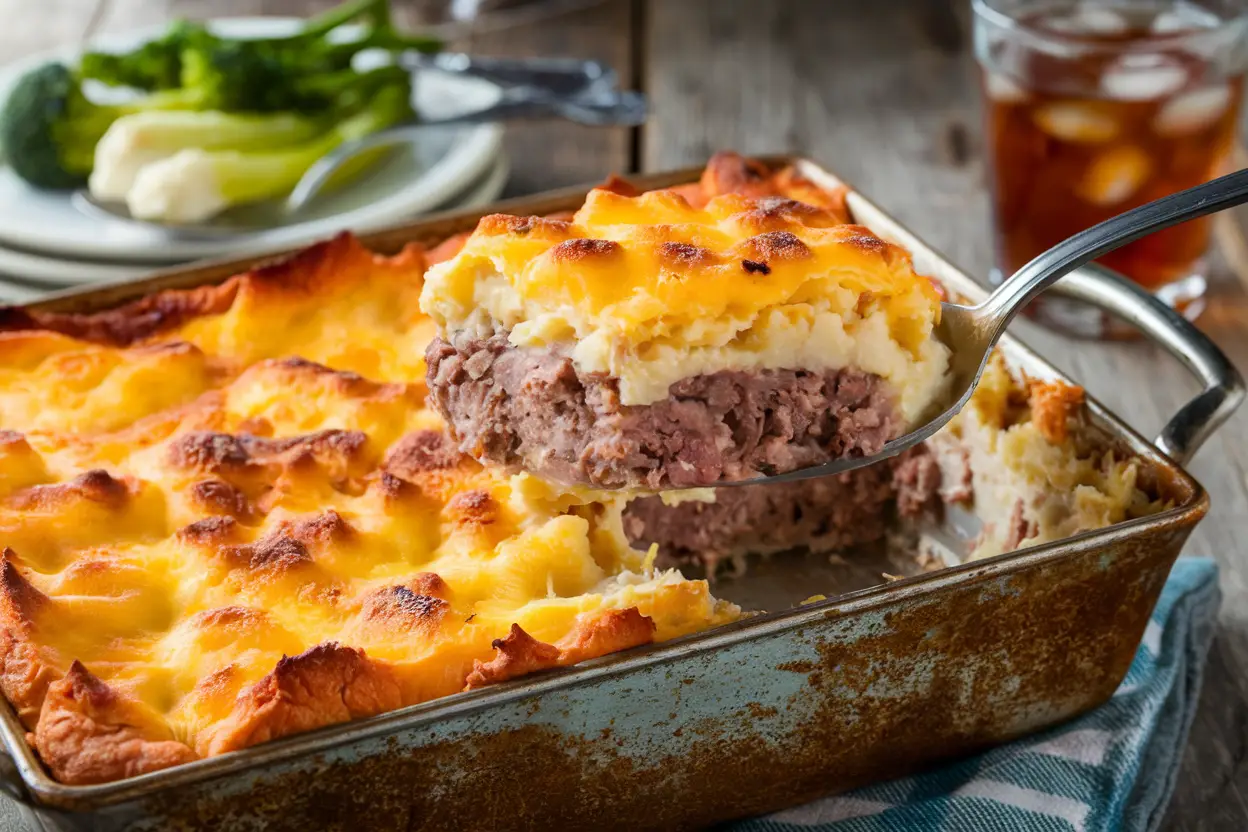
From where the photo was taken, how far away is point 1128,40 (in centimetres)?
382

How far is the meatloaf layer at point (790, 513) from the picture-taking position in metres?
3.12

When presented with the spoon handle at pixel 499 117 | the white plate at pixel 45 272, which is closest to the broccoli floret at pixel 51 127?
the white plate at pixel 45 272

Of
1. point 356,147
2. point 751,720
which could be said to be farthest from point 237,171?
point 751,720

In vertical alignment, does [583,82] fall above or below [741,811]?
above

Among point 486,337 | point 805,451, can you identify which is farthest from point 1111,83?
point 486,337

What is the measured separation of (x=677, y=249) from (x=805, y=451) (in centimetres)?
43

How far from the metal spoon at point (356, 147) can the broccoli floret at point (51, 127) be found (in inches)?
4.0

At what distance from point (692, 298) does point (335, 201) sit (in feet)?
7.76

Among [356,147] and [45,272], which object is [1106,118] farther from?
[45,272]

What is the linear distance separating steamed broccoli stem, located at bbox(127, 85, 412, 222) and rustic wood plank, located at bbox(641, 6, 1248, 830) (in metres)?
0.92

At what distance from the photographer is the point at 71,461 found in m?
2.80

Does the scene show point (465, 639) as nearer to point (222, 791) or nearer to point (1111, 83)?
point (222, 791)

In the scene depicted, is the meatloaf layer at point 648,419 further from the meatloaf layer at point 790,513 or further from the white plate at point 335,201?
the white plate at point 335,201

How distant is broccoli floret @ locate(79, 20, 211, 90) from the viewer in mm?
4645
